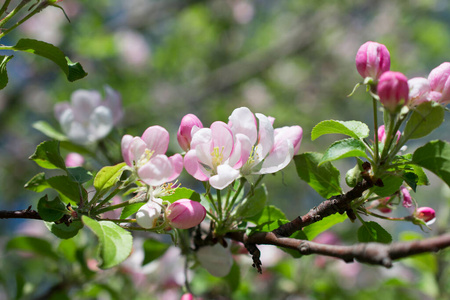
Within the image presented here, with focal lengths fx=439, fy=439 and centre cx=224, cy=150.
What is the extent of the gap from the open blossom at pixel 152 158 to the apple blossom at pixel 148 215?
5 cm

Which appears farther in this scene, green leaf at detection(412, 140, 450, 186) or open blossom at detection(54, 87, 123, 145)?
open blossom at detection(54, 87, 123, 145)

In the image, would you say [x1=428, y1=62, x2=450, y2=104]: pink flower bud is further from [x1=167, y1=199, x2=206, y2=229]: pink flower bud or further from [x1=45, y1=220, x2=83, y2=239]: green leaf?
[x1=45, y1=220, x2=83, y2=239]: green leaf

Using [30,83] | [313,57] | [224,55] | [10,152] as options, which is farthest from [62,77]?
[313,57]

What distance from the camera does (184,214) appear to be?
90 centimetres

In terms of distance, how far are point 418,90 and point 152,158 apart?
0.53 m

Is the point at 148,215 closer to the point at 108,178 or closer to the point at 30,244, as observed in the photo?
the point at 108,178

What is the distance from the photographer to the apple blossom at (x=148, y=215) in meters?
0.87

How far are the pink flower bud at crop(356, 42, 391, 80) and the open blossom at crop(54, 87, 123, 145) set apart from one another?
0.96 meters

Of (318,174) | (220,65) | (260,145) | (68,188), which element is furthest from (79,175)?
(220,65)

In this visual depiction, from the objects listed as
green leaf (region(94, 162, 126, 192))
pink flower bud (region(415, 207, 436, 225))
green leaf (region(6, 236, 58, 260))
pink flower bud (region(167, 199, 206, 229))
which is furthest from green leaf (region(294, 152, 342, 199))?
green leaf (region(6, 236, 58, 260))

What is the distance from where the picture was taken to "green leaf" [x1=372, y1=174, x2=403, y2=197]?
94 cm

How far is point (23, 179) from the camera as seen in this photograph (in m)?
4.13

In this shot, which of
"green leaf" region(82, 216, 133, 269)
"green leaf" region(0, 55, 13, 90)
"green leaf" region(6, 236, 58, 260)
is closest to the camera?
"green leaf" region(82, 216, 133, 269)

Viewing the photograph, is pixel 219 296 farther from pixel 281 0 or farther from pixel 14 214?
pixel 281 0
